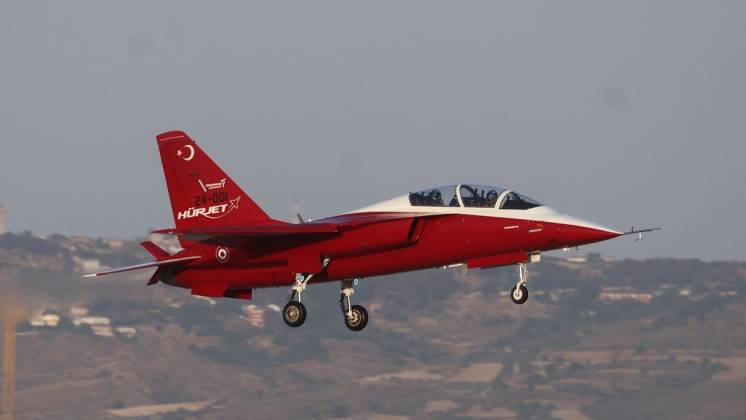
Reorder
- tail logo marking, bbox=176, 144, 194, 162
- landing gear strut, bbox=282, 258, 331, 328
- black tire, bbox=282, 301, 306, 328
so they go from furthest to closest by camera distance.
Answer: tail logo marking, bbox=176, 144, 194, 162, black tire, bbox=282, 301, 306, 328, landing gear strut, bbox=282, 258, 331, 328

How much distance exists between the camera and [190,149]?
4150 cm

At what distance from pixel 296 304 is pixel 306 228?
8.23 feet

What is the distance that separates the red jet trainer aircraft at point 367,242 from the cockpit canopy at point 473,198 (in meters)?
0.03

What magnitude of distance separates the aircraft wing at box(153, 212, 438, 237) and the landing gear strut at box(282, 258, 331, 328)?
3.78ft

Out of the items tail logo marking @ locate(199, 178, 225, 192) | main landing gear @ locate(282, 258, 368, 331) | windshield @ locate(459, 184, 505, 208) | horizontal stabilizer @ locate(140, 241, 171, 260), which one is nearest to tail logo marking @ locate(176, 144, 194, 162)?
tail logo marking @ locate(199, 178, 225, 192)

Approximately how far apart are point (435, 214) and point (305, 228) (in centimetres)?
337

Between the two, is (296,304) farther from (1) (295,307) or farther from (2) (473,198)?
(2) (473,198)

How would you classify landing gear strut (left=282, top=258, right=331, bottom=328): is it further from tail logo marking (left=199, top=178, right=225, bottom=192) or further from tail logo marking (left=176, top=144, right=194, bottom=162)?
tail logo marking (left=176, top=144, right=194, bottom=162)

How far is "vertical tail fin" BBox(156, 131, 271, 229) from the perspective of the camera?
40.4m

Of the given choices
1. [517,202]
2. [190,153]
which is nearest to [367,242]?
[517,202]

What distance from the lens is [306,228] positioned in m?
36.5

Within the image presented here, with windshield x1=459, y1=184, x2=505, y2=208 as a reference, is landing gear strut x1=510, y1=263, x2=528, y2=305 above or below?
below

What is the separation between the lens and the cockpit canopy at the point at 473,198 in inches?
1421

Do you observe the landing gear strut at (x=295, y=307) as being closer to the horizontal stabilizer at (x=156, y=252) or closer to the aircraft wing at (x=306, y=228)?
the aircraft wing at (x=306, y=228)
